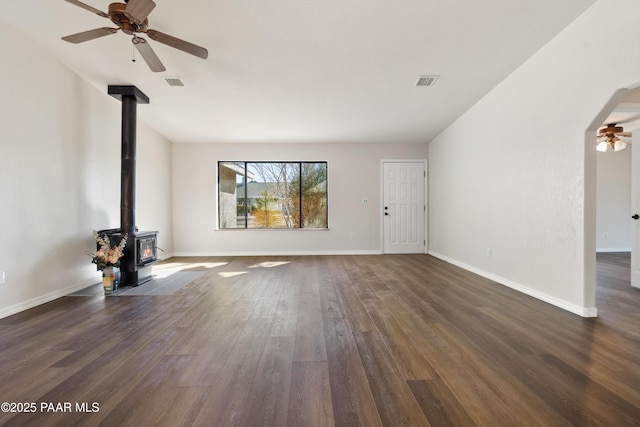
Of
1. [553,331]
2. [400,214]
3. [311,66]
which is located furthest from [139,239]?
[400,214]

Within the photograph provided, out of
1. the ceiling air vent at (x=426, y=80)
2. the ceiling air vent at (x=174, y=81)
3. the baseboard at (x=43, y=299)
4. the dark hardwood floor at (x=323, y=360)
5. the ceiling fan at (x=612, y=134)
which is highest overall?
the ceiling air vent at (x=426, y=80)

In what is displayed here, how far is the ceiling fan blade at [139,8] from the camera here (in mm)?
2144

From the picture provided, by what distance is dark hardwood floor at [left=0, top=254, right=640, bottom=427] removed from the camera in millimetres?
1434

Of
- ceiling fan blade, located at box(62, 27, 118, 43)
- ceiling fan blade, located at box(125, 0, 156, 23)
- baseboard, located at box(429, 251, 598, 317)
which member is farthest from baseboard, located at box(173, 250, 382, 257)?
ceiling fan blade, located at box(125, 0, 156, 23)

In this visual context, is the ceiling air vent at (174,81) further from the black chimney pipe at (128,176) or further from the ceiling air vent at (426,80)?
the ceiling air vent at (426,80)

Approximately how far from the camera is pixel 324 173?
678 centimetres

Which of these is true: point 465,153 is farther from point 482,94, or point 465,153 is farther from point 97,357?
point 97,357

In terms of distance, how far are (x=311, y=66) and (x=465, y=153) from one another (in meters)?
3.10

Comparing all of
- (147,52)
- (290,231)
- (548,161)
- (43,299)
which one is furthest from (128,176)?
(548,161)

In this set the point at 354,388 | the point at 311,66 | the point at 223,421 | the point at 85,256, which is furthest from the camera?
the point at 85,256

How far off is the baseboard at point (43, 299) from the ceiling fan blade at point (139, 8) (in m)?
2.97

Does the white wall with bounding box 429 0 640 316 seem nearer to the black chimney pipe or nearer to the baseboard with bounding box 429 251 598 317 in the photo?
the baseboard with bounding box 429 251 598 317

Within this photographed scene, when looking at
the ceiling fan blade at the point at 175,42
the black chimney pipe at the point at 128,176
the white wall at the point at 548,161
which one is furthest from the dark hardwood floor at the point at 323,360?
the ceiling fan blade at the point at 175,42

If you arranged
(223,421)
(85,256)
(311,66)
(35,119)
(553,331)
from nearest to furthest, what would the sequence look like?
(223,421)
(553,331)
(35,119)
(311,66)
(85,256)
